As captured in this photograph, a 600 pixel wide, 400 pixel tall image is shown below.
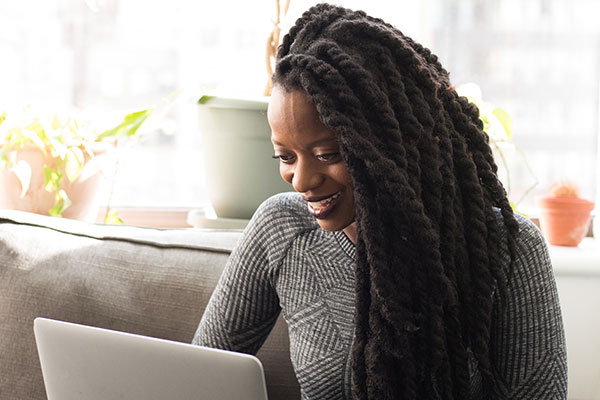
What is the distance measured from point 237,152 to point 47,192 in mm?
403

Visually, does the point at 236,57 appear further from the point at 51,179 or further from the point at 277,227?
the point at 277,227

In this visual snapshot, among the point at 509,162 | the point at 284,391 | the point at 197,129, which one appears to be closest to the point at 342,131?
the point at 284,391

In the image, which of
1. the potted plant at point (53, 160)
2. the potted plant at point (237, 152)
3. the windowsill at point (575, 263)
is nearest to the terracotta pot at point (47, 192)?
the potted plant at point (53, 160)

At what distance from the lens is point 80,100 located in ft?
5.92

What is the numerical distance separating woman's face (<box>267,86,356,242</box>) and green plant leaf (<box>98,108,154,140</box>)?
0.66 m

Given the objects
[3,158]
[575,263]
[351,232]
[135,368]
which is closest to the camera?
[135,368]

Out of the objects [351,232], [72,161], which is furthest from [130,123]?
[351,232]

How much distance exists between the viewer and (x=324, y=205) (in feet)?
3.09

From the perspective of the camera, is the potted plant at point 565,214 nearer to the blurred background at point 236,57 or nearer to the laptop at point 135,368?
the blurred background at point 236,57

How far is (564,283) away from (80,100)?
1.22 m

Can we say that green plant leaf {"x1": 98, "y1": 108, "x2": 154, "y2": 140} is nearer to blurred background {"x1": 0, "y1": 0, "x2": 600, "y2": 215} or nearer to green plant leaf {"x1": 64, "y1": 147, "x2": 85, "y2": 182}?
green plant leaf {"x1": 64, "y1": 147, "x2": 85, "y2": 182}

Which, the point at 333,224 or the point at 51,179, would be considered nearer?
the point at 333,224

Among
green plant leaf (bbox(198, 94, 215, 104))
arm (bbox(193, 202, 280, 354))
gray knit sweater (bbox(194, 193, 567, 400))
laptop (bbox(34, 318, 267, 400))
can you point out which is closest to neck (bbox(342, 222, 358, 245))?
gray knit sweater (bbox(194, 193, 567, 400))

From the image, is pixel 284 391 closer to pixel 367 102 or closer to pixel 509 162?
pixel 367 102
